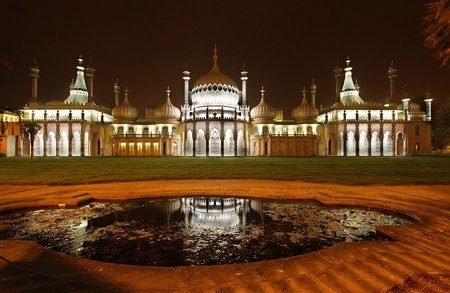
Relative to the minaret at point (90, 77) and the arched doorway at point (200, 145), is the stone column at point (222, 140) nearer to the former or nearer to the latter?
the arched doorway at point (200, 145)

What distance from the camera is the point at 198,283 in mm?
4004

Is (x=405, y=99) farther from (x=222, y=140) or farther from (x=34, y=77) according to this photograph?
(x=34, y=77)

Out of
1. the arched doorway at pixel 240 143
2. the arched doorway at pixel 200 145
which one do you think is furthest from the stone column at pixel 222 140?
the arched doorway at pixel 200 145

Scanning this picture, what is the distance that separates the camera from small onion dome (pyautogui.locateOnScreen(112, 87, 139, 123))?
68000 millimetres

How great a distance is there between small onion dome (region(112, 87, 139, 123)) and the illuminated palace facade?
21 centimetres

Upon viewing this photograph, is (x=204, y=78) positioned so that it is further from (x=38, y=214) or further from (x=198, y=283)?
(x=198, y=283)

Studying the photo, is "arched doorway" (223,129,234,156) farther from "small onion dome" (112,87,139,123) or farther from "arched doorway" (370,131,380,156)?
"arched doorway" (370,131,380,156)

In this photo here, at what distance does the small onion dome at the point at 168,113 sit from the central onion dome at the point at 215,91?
22.6 feet

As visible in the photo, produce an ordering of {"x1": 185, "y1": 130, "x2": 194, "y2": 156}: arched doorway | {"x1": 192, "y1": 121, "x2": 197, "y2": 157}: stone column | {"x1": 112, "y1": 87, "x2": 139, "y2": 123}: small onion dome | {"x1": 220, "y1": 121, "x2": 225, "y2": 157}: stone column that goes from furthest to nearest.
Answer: {"x1": 112, "y1": 87, "x2": 139, "y2": 123}: small onion dome → {"x1": 185, "y1": 130, "x2": 194, "y2": 156}: arched doorway → {"x1": 192, "y1": 121, "x2": 197, "y2": 157}: stone column → {"x1": 220, "y1": 121, "x2": 225, "y2": 157}: stone column

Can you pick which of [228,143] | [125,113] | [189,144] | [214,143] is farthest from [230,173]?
[125,113]

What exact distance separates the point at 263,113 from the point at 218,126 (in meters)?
13.5

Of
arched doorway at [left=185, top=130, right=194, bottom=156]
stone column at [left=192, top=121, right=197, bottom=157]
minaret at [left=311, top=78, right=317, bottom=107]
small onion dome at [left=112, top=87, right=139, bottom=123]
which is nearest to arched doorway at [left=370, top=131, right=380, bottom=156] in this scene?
minaret at [left=311, top=78, right=317, bottom=107]

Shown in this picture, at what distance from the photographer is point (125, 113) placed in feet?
224

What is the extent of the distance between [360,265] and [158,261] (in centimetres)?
332
